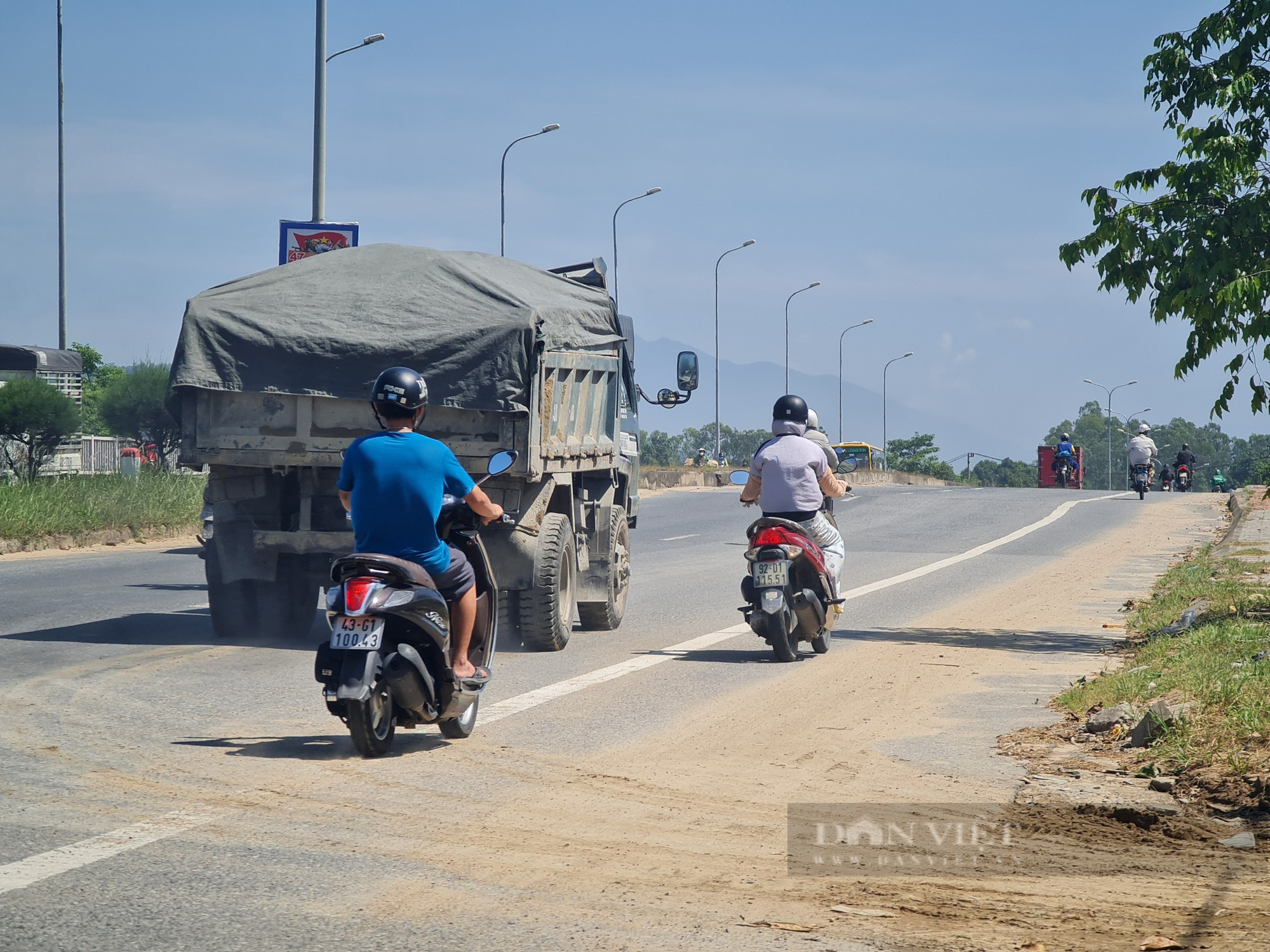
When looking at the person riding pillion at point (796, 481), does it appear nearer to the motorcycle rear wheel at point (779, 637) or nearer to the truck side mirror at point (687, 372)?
the motorcycle rear wheel at point (779, 637)

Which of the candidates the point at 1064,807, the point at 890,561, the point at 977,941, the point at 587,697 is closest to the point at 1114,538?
the point at 890,561

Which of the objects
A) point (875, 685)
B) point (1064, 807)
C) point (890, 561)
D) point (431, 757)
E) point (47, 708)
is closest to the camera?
point (1064, 807)

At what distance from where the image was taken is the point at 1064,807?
5.76 meters

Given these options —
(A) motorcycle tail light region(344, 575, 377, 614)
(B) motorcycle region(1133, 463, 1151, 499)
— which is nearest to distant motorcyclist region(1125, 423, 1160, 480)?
(B) motorcycle region(1133, 463, 1151, 499)

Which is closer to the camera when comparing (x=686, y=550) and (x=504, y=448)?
(x=504, y=448)

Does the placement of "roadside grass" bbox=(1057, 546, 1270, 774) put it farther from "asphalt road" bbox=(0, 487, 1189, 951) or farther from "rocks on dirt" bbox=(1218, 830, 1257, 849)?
"asphalt road" bbox=(0, 487, 1189, 951)

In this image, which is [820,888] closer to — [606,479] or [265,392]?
[265,392]

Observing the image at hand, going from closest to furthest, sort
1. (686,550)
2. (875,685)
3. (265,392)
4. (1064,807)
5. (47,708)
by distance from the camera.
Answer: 1. (1064,807)
2. (47,708)
3. (875,685)
4. (265,392)
5. (686,550)

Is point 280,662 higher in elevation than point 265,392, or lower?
lower

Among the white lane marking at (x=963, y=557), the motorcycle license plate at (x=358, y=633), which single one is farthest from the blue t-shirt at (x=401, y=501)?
Answer: the white lane marking at (x=963, y=557)

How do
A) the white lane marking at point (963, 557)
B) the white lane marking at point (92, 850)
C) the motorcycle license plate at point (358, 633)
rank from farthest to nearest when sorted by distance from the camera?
1. the white lane marking at point (963, 557)
2. the motorcycle license plate at point (358, 633)
3. the white lane marking at point (92, 850)

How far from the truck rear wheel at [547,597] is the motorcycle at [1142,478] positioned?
28815 mm

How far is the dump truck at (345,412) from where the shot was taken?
10.4m

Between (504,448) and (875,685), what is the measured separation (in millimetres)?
3143
